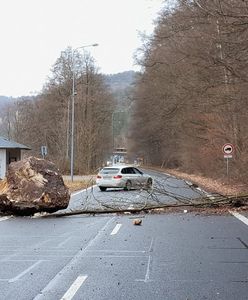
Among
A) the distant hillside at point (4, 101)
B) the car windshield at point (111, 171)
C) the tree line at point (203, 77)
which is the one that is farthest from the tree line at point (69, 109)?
the car windshield at point (111, 171)

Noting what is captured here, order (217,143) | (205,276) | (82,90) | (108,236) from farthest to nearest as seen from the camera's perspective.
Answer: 1. (82,90)
2. (217,143)
3. (108,236)
4. (205,276)

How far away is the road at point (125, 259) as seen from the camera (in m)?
7.29

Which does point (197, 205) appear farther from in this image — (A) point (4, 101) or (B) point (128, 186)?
(A) point (4, 101)

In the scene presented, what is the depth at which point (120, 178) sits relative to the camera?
109 ft

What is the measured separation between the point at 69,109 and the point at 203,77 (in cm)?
4137

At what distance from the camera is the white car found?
33250 millimetres

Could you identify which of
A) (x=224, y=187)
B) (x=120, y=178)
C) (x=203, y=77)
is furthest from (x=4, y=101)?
(x=203, y=77)

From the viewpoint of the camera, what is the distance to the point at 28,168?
17766 mm

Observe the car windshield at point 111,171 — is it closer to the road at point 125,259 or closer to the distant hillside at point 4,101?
the road at point 125,259

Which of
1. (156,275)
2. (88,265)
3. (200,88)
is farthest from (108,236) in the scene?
(200,88)

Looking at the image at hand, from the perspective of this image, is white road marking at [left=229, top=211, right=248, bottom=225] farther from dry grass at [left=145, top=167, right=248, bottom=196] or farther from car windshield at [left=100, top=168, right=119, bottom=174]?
car windshield at [left=100, top=168, right=119, bottom=174]

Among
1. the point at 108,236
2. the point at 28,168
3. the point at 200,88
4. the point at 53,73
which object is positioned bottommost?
the point at 108,236

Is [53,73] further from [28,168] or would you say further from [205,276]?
[205,276]

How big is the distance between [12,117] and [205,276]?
3402 inches
